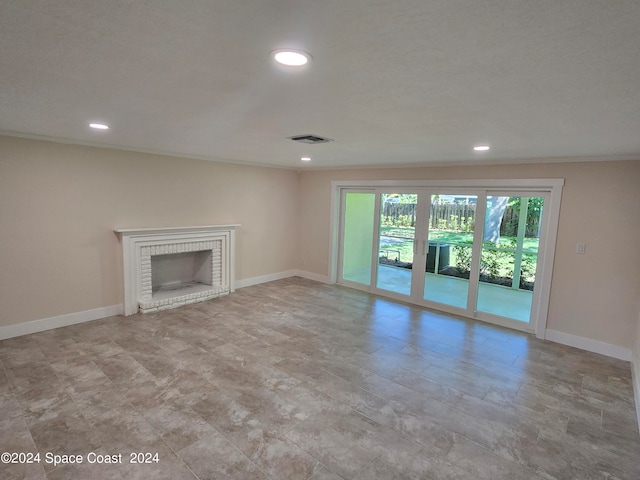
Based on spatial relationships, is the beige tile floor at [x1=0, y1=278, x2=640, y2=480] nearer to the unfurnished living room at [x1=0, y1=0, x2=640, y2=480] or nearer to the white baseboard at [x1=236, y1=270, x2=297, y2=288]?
the unfurnished living room at [x1=0, y1=0, x2=640, y2=480]

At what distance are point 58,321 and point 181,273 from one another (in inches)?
75.4

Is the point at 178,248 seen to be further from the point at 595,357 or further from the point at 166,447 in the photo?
the point at 595,357

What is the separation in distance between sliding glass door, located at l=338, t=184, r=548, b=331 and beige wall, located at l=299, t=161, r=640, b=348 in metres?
0.29

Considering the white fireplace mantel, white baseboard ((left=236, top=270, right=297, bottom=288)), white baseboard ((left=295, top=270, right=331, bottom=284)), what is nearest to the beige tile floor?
the white fireplace mantel

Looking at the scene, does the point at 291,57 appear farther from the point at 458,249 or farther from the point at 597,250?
the point at 458,249

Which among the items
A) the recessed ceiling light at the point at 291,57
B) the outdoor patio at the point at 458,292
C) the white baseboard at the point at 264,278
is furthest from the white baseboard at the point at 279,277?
the recessed ceiling light at the point at 291,57

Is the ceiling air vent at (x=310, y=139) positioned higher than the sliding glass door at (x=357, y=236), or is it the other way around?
the ceiling air vent at (x=310, y=139)

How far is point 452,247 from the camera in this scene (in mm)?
5258

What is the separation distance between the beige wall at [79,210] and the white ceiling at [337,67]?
1.22m

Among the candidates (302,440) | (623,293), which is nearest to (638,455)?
(623,293)

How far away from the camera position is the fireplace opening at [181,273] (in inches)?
215

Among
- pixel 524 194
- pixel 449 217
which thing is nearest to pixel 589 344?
pixel 524 194

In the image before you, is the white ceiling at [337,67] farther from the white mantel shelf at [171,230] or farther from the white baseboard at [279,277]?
the white baseboard at [279,277]

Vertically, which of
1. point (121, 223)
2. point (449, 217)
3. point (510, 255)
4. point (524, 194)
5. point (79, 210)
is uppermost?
point (524, 194)
